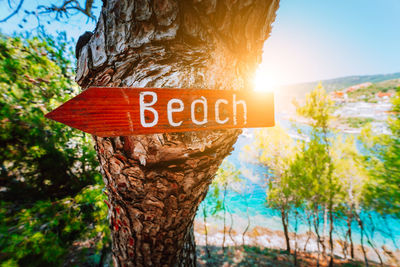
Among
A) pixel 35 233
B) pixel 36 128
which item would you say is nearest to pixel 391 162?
pixel 35 233

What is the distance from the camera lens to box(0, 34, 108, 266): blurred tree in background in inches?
128

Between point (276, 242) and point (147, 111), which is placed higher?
point (147, 111)

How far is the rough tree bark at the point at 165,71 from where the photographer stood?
0.85 meters

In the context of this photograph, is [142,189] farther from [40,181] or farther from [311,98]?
[311,98]

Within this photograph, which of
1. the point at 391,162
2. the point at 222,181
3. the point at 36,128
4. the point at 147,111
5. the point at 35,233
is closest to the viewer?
the point at 147,111

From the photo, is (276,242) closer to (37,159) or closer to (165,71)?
(37,159)

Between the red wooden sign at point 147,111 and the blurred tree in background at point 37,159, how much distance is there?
378 centimetres

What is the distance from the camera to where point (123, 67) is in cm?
86

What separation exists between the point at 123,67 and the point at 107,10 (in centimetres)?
38

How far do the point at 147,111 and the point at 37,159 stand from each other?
26.9 ft

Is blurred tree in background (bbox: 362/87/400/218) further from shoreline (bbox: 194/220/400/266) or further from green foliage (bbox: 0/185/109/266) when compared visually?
green foliage (bbox: 0/185/109/266)

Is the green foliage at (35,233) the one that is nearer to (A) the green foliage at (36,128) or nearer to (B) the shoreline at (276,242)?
(A) the green foliage at (36,128)

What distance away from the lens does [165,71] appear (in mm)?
853

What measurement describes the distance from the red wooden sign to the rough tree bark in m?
→ 0.09
